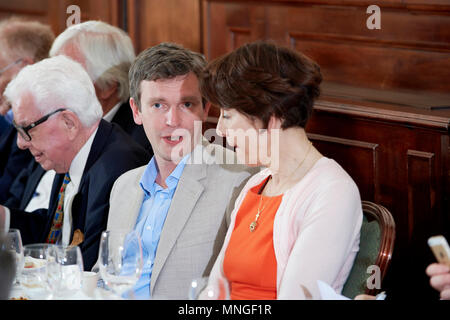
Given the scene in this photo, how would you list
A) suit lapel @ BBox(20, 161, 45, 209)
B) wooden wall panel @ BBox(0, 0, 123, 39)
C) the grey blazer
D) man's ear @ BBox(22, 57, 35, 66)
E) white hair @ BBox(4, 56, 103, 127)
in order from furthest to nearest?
wooden wall panel @ BBox(0, 0, 123, 39)
man's ear @ BBox(22, 57, 35, 66)
suit lapel @ BBox(20, 161, 45, 209)
white hair @ BBox(4, 56, 103, 127)
the grey blazer

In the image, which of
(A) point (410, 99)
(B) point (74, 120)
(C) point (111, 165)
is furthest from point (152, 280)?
(A) point (410, 99)

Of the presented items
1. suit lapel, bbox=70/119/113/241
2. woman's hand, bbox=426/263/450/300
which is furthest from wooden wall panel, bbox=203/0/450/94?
woman's hand, bbox=426/263/450/300

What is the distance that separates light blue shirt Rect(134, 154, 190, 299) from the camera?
246 cm

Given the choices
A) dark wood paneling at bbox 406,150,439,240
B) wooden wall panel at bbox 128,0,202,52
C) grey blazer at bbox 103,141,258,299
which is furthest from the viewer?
wooden wall panel at bbox 128,0,202,52

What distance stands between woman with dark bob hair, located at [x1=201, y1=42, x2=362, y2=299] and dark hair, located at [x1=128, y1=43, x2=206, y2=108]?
37 centimetres

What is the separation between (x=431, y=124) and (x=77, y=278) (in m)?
1.35

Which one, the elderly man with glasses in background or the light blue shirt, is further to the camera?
the elderly man with glasses in background

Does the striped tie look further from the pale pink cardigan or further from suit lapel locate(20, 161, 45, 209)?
the pale pink cardigan

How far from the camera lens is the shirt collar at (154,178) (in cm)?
255

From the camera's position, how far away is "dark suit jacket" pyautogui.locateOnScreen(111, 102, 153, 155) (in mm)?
3590

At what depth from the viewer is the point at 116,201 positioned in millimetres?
2682

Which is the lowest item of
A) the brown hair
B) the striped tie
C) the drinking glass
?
the striped tie

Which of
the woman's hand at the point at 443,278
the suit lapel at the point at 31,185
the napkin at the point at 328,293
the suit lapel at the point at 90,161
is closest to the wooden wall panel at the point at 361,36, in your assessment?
the suit lapel at the point at 90,161

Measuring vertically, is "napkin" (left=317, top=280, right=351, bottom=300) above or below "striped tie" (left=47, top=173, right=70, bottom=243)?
above
